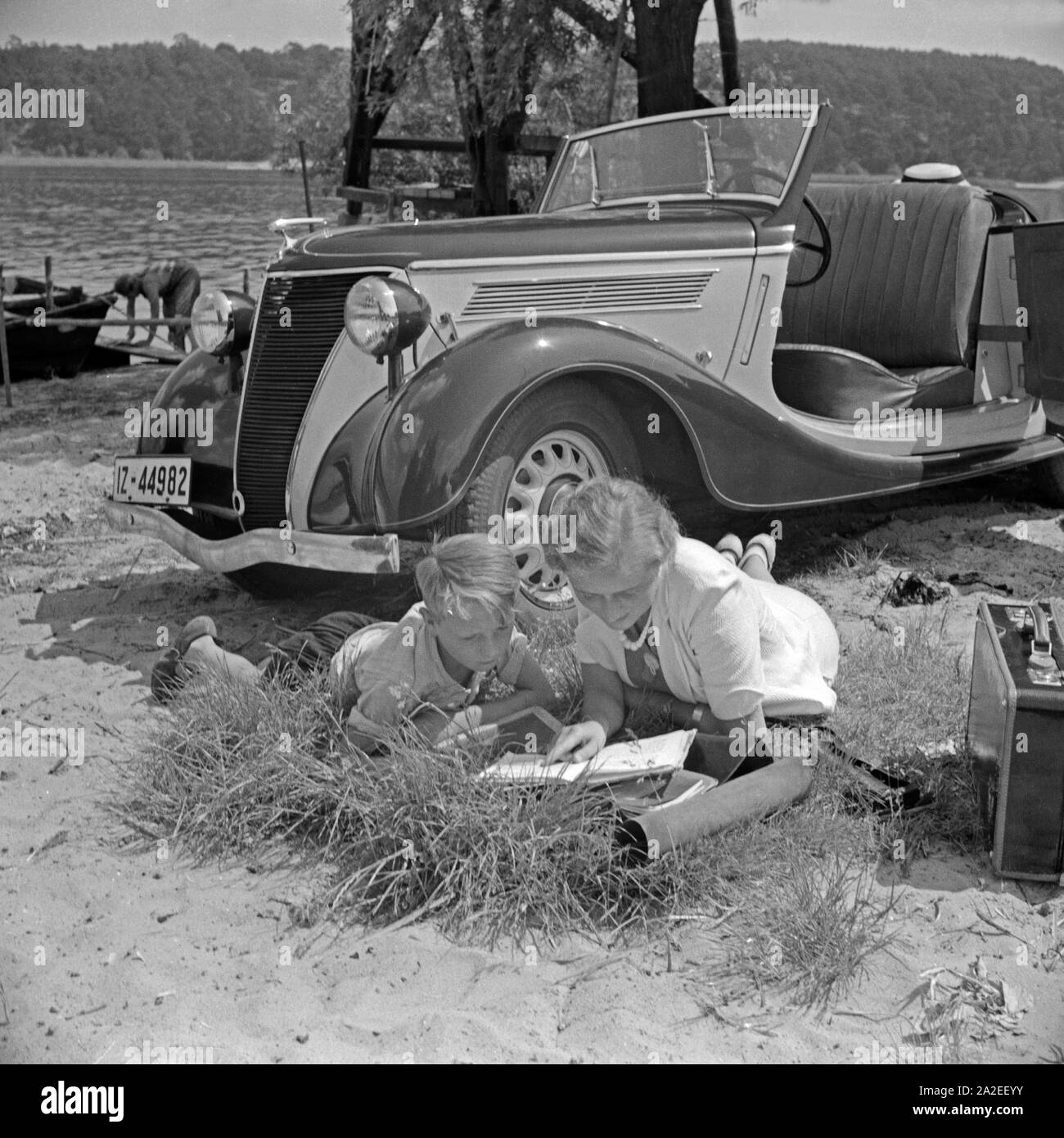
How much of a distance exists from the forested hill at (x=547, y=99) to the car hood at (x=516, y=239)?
32.3 inches

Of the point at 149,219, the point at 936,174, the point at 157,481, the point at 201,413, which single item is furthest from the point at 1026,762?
the point at 149,219

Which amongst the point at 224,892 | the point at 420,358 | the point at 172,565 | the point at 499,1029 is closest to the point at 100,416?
the point at 172,565

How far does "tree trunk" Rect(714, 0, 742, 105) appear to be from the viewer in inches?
342

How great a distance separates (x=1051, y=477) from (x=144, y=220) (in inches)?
1537

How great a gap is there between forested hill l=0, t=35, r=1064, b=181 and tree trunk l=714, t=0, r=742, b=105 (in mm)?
999

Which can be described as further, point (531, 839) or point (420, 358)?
point (420, 358)

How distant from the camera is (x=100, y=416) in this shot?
27.3 feet

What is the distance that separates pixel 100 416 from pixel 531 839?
6.72 metres

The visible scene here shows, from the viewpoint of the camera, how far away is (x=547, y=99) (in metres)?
10.4

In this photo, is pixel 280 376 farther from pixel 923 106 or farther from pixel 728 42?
pixel 923 106

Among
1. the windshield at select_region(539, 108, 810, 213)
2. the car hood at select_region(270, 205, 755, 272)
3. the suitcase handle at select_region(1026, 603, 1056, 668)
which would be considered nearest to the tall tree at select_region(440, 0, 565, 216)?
the windshield at select_region(539, 108, 810, 213)

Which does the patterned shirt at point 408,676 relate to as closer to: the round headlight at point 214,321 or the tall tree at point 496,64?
the round headlight at point 214,321

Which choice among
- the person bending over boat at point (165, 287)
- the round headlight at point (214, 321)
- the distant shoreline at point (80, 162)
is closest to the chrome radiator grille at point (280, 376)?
the round headlight at point (214, 321)
